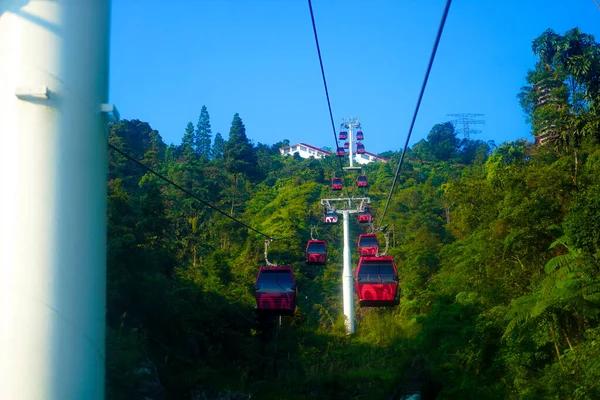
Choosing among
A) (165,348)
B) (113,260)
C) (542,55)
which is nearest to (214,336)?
(165,348)

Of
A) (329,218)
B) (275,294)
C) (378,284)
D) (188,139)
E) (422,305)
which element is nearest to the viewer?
(378,284)

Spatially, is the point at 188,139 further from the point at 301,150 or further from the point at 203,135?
the point at 301,150

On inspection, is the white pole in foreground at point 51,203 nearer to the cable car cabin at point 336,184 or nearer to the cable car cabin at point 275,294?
the cable car cabin at point 275,294

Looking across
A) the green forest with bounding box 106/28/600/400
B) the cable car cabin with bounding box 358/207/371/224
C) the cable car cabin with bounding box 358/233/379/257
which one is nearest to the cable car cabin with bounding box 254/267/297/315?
the green forest with bounding box 106/28/600/400

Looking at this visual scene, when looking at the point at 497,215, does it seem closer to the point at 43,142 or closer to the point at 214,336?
the point at 214,336

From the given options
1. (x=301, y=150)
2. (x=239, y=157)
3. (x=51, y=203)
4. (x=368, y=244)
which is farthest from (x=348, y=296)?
(x=301, y=150)

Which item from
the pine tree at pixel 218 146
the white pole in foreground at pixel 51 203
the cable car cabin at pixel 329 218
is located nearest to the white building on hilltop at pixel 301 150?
the pine tree at pixel 218 146

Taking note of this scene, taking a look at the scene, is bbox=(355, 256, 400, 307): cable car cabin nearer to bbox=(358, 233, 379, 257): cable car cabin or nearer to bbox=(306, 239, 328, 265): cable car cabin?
bbox=(306, 239, 328, 265): cable car cabin
